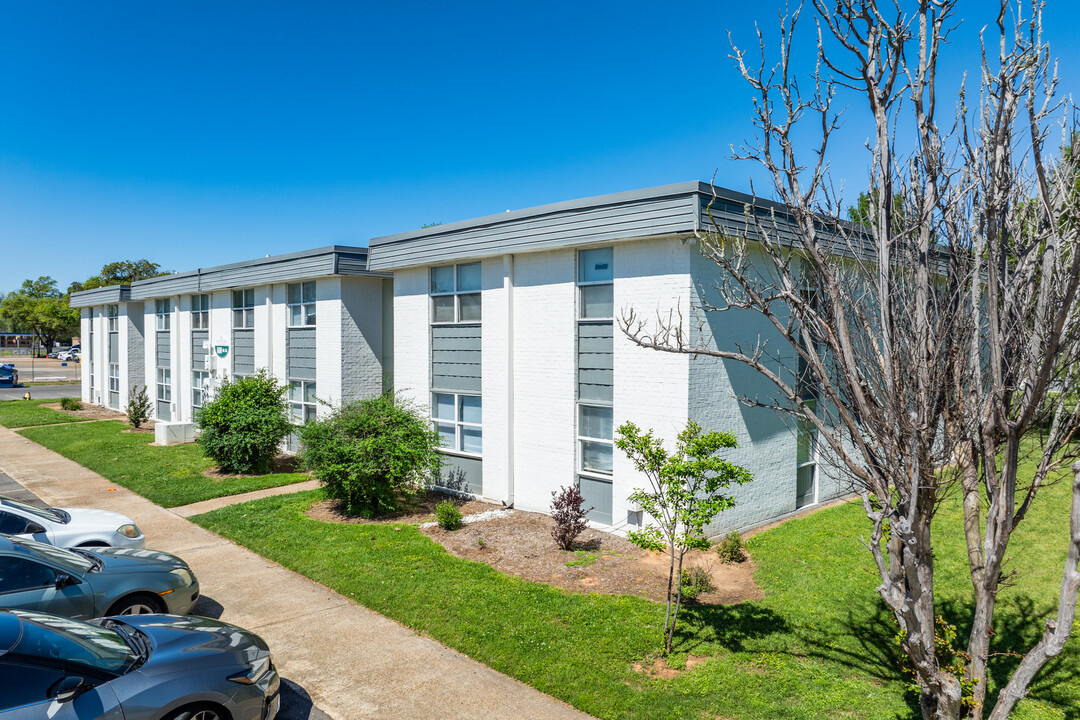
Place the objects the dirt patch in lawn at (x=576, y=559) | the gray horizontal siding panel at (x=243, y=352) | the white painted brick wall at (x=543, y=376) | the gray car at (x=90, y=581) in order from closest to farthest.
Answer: the gray car at (x=90, y=581)
the dirt patch in lawn at (x=576, y=559)
the white painted brick wall at (x=543, y=376)
the gray horizontal siding panel at (x=243, y=352)

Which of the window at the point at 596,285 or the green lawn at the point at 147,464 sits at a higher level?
the window at the point at 596,285

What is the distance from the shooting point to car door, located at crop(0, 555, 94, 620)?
6.26 meters

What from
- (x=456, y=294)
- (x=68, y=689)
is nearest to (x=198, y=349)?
(x=456, y=294)

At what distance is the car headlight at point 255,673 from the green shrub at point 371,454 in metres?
7.00

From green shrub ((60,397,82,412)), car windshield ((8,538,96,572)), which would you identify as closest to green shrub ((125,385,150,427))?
green shrub ((60,397,82,412))

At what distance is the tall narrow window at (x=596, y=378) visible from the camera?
11.8m

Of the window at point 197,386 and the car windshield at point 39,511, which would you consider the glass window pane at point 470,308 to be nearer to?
the car windshield at point 39,511

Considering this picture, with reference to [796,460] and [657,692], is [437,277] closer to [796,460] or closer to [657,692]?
[796,460]

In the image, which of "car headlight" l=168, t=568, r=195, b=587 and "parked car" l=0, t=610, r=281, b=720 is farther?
"car headlight" l=168, t=568, r=195, b=587

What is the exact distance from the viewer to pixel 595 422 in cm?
1205

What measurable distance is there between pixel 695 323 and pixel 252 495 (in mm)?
10766

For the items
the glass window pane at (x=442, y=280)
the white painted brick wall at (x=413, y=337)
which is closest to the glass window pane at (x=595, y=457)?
the white painted brick wall at (x=413, y=337)

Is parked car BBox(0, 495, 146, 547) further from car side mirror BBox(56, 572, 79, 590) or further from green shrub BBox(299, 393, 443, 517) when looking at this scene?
green shrub BBox(299, 393, 443, 517)

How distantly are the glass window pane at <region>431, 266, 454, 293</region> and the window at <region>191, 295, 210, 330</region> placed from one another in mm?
13308
